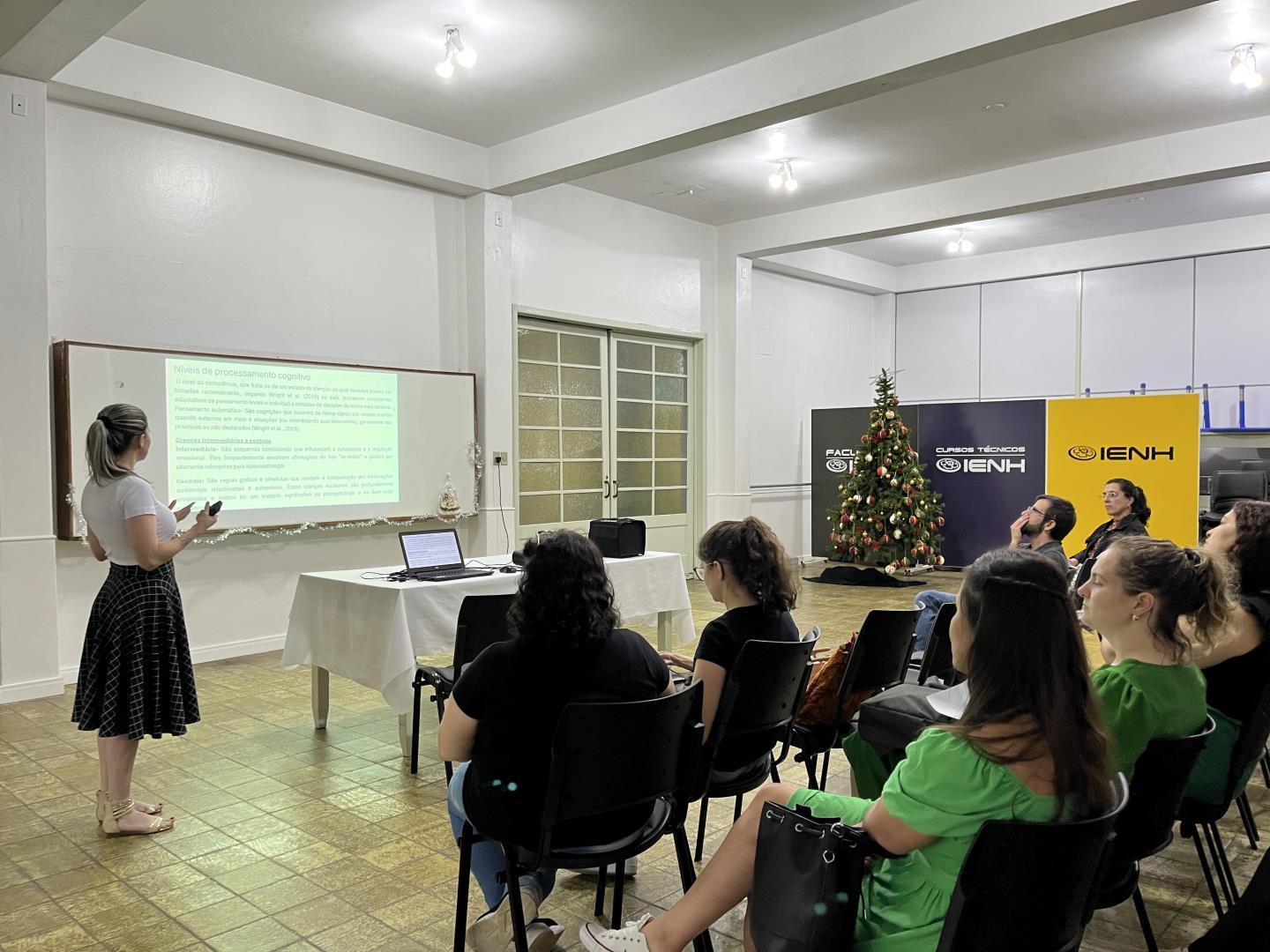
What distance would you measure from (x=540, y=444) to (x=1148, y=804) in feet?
21.9

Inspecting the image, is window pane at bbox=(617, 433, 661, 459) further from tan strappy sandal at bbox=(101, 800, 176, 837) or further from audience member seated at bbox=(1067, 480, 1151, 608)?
tan strappy sandal at bbox=(101, 800, 176, 837)

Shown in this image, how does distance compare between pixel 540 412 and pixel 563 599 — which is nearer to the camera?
pixel 563 599

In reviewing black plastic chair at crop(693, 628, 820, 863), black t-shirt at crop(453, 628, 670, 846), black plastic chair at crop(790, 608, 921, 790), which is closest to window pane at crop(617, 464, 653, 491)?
black plastic chair at crop(790, 608, 921, 790)

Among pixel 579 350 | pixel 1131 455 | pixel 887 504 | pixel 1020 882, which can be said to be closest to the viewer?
pixel 1020 882

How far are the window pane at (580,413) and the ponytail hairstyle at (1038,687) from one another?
279 inches

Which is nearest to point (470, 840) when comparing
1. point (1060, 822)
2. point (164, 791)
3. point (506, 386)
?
point (1060, 822)

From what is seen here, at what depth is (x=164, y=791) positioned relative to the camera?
3742 mm

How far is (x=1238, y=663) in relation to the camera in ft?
8.75

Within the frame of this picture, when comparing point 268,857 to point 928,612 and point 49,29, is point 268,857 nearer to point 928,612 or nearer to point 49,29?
point 928,612

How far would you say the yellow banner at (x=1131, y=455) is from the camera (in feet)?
29.4

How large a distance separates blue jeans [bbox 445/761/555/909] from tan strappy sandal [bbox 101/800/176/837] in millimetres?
1500

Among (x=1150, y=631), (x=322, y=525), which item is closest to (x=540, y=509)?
(x=322, y=525)

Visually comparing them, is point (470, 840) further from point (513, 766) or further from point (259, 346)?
point (259, 346)

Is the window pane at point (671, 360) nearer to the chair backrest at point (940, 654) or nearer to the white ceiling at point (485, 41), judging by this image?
the white ceiling at point (485, 41)
